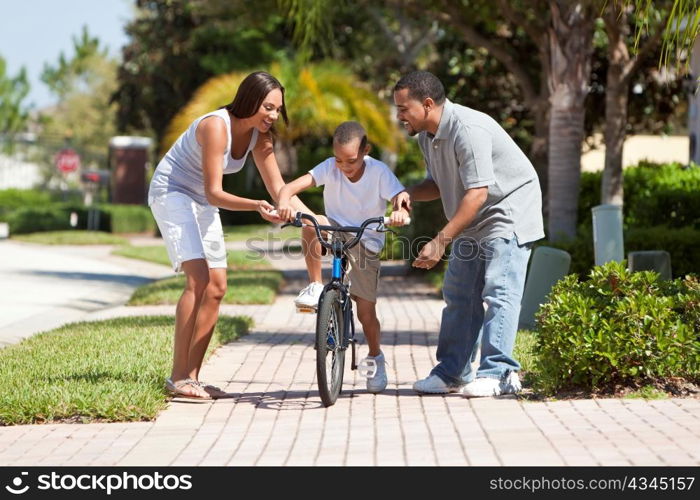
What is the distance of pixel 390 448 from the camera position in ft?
18.3

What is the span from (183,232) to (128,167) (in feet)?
112

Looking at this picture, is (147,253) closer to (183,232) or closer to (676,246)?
(676,246)

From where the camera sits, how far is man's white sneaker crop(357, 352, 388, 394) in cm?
732

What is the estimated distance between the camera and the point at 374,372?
24.1ft

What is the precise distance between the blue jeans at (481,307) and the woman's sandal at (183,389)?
138 centimetres

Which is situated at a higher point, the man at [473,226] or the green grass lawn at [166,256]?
the man at [473,226]

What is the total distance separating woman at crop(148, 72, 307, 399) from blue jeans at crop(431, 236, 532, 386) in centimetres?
102

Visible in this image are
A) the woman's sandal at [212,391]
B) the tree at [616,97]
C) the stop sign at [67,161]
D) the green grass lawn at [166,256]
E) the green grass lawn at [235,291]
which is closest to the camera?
the woman's sandal at [212,391]

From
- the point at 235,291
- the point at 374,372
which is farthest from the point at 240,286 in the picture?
the point at 374,372

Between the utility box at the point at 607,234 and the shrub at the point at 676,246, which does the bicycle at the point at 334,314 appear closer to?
the utility box at the point at 607,234

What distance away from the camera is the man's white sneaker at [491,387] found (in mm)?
6996

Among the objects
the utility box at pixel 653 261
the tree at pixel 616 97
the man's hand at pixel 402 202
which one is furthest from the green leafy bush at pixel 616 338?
the tree at pixel 616 97

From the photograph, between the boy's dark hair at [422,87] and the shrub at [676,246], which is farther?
the shrub at [676,246]

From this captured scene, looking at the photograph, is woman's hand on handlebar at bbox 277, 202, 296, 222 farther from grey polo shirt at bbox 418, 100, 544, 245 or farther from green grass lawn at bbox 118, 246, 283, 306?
green grass lawn at bbox 118, 246, 283, 306
